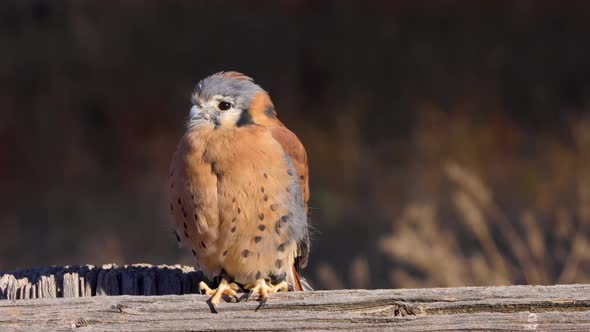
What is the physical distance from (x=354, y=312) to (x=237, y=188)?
100 cm

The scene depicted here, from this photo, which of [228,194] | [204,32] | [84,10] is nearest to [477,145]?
[204,32]

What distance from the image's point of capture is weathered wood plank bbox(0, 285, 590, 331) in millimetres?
2398

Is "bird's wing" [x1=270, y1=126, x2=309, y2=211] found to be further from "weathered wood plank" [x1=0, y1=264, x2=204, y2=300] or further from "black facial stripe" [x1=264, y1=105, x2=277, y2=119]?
"weathered wood plank" [x1=0, y1=264, x2=204, y2=300]

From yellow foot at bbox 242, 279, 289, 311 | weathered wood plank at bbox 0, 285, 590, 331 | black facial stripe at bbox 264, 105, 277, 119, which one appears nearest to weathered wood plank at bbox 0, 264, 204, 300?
yellow foot at bbox 242, 279, 289, 311

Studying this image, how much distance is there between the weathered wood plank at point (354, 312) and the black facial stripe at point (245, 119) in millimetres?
1089

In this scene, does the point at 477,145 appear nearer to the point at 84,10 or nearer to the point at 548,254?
the point at 548,254

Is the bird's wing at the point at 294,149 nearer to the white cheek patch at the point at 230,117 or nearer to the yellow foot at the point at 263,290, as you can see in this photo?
the white cheek patch at the point at 230,117

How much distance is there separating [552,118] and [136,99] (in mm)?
3260

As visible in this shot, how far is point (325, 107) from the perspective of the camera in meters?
8.50

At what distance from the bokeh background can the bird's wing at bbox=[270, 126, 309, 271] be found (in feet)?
12.0

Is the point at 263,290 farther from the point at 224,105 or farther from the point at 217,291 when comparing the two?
the point at 224,105

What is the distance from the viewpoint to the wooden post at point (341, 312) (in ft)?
7.87

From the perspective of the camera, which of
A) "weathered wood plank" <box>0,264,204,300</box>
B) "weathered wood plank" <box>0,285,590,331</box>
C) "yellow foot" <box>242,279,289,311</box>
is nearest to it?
"weathered wood plank" <box>0,285,590,331</box>

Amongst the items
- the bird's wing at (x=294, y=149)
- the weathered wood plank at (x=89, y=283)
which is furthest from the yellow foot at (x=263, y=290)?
the bird's wing at (x=294, y=149)
